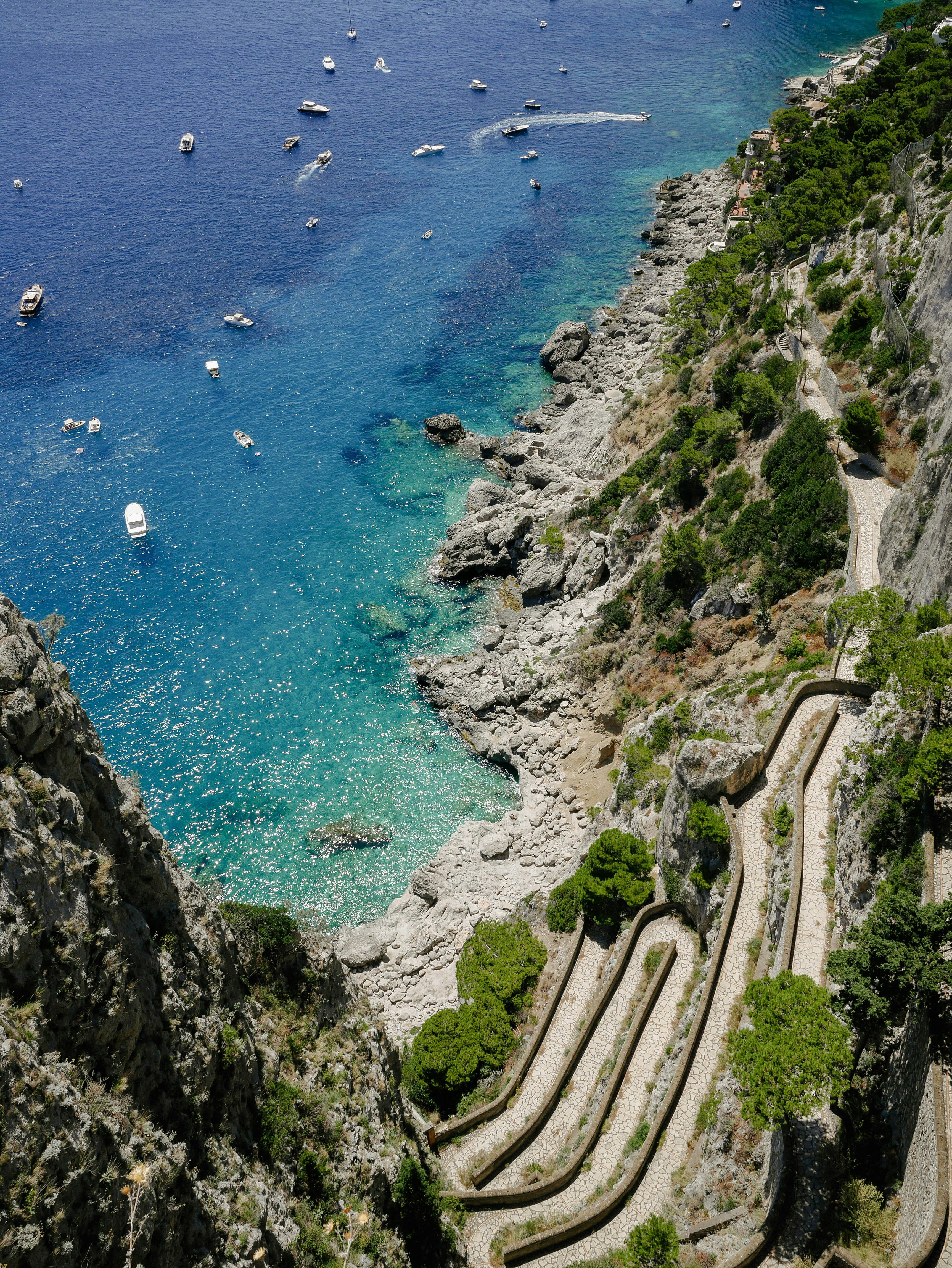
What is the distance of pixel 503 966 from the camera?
36.2 m

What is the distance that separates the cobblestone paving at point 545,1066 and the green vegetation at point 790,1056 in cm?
1012

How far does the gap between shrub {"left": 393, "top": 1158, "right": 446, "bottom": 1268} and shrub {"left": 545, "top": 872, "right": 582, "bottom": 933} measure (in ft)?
40.6

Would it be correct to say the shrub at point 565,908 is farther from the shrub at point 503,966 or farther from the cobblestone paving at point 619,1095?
the cobblestone paving at point 619,1095

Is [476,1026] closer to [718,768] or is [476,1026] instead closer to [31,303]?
[718,768]

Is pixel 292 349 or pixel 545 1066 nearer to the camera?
pixel 545 1066

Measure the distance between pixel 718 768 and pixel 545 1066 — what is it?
13.6 meters

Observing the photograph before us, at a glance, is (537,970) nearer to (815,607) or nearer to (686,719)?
(686,719)

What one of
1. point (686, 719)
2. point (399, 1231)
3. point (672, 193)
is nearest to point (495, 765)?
point (686, 719)

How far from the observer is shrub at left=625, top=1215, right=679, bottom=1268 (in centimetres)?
2208

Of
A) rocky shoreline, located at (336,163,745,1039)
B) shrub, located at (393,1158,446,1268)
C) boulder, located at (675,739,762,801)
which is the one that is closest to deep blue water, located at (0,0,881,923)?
rocky shoreline, located at (336,163,745,1039)

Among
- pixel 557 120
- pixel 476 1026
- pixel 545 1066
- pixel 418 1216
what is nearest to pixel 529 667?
pixel 476 1026

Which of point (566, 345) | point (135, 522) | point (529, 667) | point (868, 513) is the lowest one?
point (529, 667)

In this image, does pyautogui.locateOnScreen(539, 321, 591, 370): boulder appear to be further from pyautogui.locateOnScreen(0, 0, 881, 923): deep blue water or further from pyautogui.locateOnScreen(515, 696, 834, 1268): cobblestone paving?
pyautogui.locateOnScreen(515, 696, 834, 1268): cobblestone paving

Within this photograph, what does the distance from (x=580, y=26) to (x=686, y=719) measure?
208 metres
